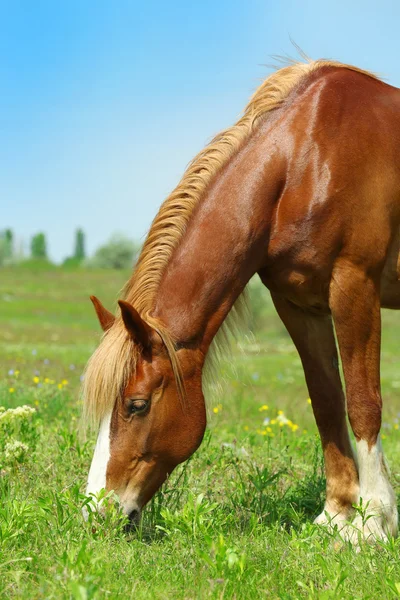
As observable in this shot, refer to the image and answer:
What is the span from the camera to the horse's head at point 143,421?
3.54 m

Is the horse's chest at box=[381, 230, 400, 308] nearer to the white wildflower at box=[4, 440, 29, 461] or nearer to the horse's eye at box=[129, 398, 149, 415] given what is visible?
the horse's eye at box=[129, 398, 149, 415]

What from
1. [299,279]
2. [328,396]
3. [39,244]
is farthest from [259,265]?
[39,244]

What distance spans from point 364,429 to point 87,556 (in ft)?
5.73

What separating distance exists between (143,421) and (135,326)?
1.67ft

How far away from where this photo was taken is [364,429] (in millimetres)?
3889

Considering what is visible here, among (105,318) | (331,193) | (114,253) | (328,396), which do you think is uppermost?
(331,193)

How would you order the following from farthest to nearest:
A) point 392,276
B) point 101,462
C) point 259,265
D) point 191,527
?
1. point 392,276
2. point 259,265
3. point 101,462
4. point 191,527

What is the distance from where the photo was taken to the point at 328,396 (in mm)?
4547

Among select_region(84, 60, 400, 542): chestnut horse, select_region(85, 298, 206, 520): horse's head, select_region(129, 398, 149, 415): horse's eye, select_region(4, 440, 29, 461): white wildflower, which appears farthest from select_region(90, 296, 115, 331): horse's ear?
select_region(4, 440, 29, 461): white wildflower

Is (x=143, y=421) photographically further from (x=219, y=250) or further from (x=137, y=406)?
(x=219, y=250)

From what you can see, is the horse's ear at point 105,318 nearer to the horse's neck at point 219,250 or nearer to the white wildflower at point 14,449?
the horse's neck at point 219,250

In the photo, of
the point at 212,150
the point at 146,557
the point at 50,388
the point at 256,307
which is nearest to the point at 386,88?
the point at 212,150

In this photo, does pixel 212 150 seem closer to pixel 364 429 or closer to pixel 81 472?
pixel 364 429

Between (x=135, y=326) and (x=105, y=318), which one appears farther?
(x=105, y=318)
